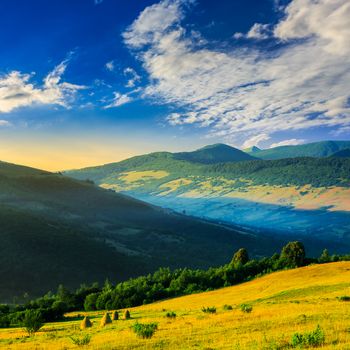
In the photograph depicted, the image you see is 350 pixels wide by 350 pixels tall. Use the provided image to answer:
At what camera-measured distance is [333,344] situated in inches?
672

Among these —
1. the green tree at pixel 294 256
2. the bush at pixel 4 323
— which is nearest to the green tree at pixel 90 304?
the bush at pixel 4 323

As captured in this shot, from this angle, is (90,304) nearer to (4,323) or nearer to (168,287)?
(168,287)

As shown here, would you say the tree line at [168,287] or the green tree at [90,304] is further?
the green tree at [90,304]

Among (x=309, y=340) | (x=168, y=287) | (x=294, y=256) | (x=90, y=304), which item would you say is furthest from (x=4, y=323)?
(x=294, y=256)

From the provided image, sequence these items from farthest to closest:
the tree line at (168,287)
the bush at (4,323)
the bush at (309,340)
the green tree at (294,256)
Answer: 1. the green tree at (294,256)
2. the tree line at (168,287)
3. the bush at (4,323)
4. the bush at (309,340)

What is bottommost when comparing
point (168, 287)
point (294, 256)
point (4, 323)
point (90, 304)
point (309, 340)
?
point (168, 287)

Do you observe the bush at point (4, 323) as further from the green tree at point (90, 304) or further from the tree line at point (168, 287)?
the green tree at point (90, 304)

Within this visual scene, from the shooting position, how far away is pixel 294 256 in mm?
87938

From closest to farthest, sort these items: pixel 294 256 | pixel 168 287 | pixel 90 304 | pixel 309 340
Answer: pixel 309 340 → pixel 90 304 → pixel 168 287 → pixel 294 256

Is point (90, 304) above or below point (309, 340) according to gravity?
below

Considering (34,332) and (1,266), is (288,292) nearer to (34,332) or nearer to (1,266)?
(34,332)

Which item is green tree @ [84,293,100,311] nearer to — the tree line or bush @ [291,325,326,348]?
the tree line

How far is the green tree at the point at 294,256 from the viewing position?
87375 mm

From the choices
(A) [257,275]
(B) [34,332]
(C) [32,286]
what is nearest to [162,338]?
(B) [34,332]
